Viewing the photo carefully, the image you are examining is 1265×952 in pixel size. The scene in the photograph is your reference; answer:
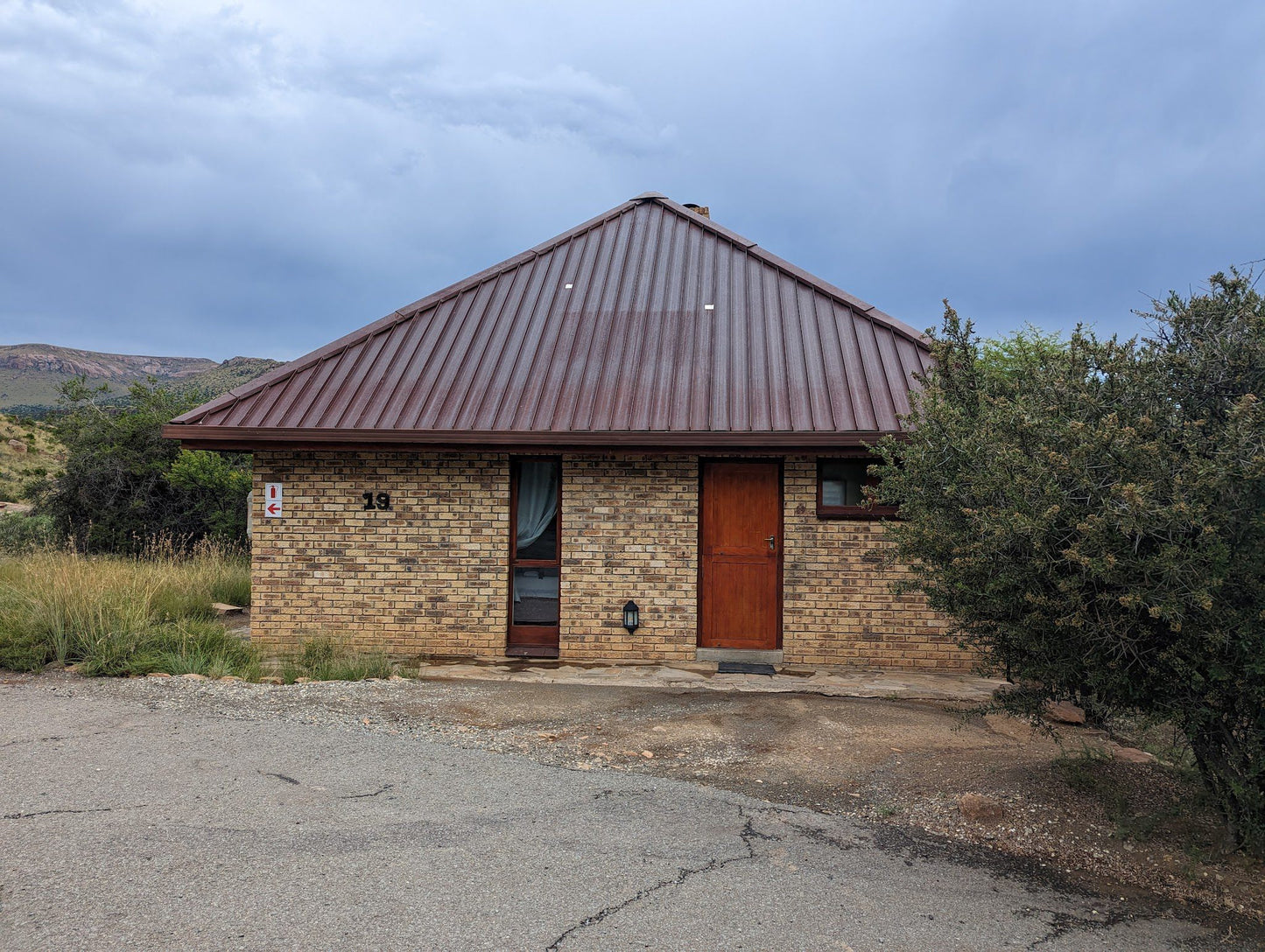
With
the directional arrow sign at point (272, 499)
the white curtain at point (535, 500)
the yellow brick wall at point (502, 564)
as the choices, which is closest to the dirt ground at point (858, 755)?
the yellow brick wall at point (502, 564)

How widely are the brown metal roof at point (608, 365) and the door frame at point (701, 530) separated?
632 millimetres

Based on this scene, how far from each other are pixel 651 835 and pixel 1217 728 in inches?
116

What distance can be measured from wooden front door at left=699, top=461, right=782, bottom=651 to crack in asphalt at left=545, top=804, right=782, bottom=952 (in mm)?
4668

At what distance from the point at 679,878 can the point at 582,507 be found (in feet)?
19.2

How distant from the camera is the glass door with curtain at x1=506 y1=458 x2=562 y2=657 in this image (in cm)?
973

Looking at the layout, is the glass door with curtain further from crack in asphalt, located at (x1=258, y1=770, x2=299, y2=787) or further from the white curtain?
crack in asphalt, located at (x1=258, y1=770, x2=299, y2=787)

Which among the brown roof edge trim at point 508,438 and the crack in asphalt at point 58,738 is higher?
the brown roof edge trim at point 508,438

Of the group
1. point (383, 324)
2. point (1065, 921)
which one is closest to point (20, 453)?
point (383, 324)

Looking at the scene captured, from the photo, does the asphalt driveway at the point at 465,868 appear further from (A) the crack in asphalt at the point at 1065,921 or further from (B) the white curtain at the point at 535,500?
(B) the white curtain at the point at 535,500

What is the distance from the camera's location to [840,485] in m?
9.40

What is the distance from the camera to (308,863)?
397 centimetres

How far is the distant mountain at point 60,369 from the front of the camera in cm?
8950

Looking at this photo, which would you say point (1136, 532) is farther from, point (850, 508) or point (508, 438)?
point (508, 438)

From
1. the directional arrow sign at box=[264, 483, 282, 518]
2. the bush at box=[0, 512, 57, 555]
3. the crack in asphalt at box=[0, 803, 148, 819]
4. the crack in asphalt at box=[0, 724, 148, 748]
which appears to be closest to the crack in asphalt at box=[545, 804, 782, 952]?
the crack in asphalt at box=[0, 803, 148, 819]
